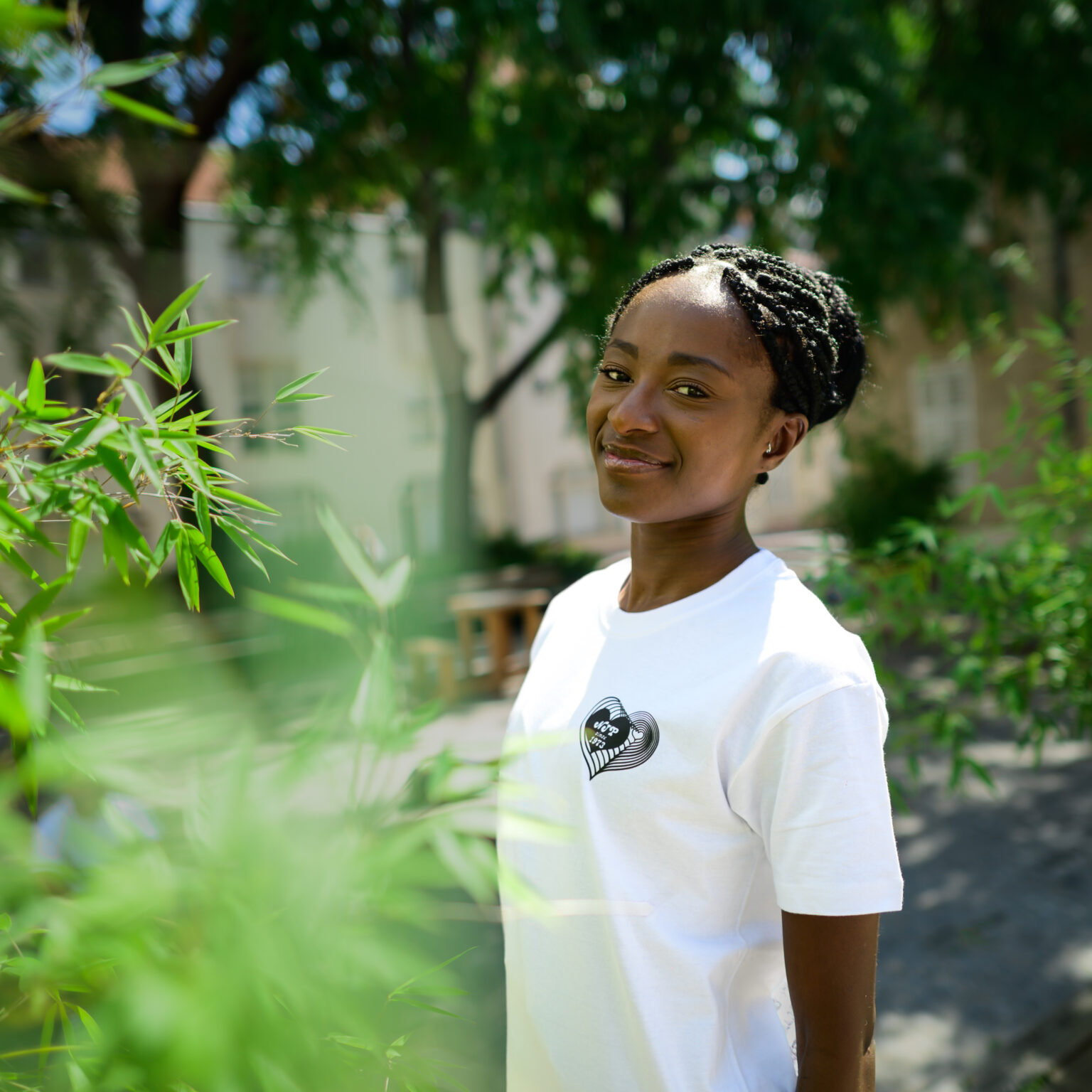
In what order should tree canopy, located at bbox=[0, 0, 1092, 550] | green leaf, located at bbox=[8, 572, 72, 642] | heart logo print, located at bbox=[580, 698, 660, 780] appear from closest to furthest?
green leaf, located at bbox=[8, 572, 72, 642] → heart logo print, located at bbox=[580, 698, 660, 780] → tree canopy, located at bbox=[0, 0, 1092, 550]

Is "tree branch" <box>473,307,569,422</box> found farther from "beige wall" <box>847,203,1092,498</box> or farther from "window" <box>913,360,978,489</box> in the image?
"window" <box>913,360,978,489</box>

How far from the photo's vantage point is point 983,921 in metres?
3.87

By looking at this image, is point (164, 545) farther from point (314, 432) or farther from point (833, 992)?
point (833, 992)

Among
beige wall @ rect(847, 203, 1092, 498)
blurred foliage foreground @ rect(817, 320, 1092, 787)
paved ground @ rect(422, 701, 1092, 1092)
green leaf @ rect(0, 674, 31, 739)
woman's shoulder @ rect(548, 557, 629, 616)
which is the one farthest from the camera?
beige wall @ rect(847, 203, 1092, 498)

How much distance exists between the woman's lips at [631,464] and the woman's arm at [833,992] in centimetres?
53

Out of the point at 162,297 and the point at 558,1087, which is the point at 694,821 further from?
the point at 162,297

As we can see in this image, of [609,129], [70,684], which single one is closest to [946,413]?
[609,129]

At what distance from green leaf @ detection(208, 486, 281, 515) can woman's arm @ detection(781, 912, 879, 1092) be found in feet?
2.26

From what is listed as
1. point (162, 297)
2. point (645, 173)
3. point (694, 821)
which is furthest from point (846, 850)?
point (162, 297)

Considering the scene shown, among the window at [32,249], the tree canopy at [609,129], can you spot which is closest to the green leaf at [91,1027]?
the tree canopy at [609,129]

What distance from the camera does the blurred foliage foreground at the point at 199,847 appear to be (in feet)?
2.01

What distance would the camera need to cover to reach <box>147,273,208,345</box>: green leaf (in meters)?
0.82

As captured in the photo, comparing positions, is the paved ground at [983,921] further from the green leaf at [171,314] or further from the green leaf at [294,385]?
the green leaf at [171,314]

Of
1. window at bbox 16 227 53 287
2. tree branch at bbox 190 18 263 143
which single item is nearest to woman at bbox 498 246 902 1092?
tree branch at bbox 190 18 263 143
